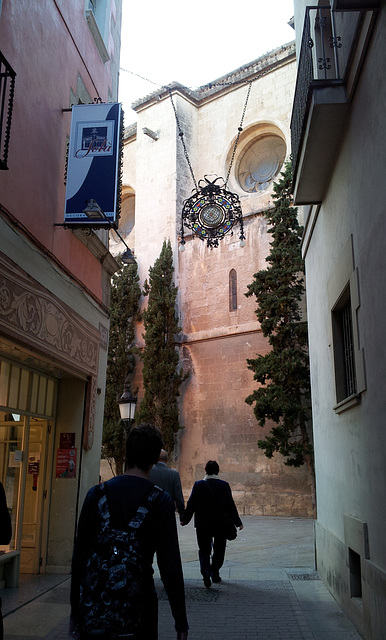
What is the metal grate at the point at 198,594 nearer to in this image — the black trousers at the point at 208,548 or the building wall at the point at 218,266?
the black trousers at the point at 208,548

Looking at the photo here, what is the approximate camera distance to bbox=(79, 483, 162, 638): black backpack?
2.59m

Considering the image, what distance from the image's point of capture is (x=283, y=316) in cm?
1833

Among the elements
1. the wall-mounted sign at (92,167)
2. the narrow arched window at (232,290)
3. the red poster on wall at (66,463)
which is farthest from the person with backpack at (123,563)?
the narrow arched window at (232,290)

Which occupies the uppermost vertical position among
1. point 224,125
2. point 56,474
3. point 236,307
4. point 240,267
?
point 224,125

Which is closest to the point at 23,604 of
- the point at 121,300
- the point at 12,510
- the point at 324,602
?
the point at 12,510

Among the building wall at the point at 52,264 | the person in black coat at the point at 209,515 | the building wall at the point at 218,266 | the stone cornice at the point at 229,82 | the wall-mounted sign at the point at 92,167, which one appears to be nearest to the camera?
the building wall at the point at 52,264

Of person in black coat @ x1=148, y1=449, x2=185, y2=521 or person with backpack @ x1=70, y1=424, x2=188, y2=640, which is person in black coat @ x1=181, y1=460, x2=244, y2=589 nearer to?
person in black coat @ x1=148, y1=449, x2=185, y2=521

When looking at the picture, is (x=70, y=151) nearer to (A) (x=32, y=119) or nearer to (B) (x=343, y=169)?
(A) (x=32, y=119)

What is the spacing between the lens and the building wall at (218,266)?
1959 centimetres

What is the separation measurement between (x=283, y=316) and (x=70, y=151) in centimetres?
1123

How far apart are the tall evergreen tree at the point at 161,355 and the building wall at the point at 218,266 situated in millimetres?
598

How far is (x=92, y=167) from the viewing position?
329 inches

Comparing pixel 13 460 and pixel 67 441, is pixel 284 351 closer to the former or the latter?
pixel 67 441

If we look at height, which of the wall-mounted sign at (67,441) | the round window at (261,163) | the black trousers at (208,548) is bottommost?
the black trousers at (208,548)
